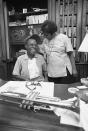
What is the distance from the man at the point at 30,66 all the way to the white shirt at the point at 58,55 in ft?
0.79

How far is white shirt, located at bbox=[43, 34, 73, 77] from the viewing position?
193cm

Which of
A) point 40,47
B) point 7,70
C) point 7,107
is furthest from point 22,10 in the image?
point 7,107

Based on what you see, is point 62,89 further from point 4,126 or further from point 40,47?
point 40,47

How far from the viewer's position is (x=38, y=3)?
317 centimetres

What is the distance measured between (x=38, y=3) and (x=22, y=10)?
1.30ft

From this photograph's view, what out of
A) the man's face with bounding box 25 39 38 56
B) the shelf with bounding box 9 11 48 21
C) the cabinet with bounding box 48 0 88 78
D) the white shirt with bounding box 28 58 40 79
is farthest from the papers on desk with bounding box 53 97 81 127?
the shelf with bounding box 9 11 48 21

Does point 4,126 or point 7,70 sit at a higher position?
point 4,126

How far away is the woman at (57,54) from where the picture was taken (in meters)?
1.92

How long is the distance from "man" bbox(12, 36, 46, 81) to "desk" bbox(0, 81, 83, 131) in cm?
84

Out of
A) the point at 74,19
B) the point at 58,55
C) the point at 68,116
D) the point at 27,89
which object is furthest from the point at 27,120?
the point at 74,19

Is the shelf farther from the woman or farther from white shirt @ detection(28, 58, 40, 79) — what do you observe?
white shirt @ detection(28, 58, 40, 79)

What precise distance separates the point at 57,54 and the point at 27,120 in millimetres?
1370

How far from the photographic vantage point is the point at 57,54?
76.9 inches

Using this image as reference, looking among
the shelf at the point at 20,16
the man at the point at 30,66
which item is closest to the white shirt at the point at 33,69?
the man at the point at 30,66
